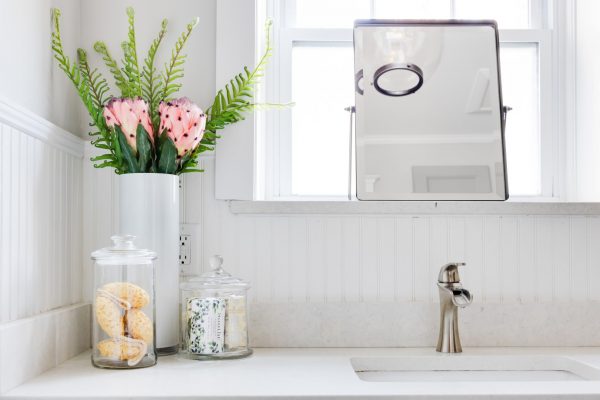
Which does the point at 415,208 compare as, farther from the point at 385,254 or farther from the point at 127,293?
the point at 127,293

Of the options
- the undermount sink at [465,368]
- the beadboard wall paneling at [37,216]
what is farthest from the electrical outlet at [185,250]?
the undermount sink at [465,368]

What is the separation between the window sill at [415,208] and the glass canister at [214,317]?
0.24m

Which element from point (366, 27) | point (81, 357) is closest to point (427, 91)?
point (366, 27)

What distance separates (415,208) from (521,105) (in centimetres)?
50

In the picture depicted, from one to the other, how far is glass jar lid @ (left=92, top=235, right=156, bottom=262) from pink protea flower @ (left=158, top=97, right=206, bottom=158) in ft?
0.84

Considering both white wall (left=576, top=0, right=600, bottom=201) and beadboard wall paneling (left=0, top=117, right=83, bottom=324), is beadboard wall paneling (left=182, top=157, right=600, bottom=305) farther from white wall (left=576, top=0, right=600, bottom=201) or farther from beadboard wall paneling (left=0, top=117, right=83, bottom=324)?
beadboard wall paneling (left=0, top=117, right=83, bottom=324)

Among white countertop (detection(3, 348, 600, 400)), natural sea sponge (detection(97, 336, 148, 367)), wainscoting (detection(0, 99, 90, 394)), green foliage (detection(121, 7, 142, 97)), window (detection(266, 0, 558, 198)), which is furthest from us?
window (detection(266, 0, 558, 198))

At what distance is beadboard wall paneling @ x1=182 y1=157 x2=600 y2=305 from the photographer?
5.66 feet

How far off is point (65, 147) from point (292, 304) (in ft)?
2.14

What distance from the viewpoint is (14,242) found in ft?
4.23

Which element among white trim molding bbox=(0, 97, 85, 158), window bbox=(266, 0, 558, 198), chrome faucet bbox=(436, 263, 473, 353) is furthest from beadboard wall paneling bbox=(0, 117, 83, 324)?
chrome faucet bbox=(436, 263, 473, 353)

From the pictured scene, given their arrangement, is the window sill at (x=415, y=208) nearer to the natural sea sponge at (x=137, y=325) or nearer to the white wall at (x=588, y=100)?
the white wall at (x=588, y=100)

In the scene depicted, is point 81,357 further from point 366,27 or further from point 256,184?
point 366,27

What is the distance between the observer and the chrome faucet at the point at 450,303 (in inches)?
60.8
